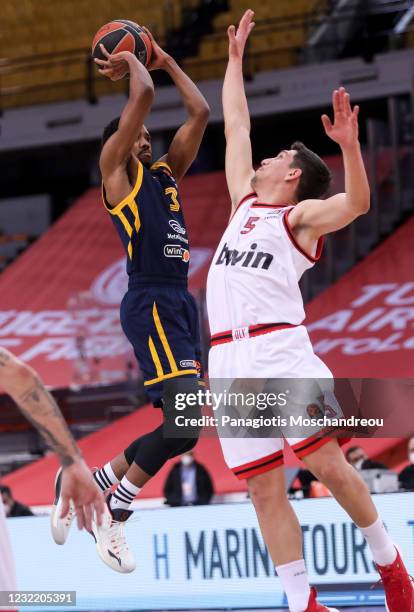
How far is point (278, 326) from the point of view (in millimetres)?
5312

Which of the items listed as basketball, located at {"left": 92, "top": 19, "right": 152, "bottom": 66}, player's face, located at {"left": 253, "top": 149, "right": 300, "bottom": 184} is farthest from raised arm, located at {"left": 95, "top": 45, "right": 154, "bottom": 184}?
player's face, located at {"left": 253, "top": 149, "right": 300, "bottom": 184}

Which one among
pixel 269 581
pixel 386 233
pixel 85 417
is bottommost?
pixel 269 581

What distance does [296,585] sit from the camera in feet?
16.4

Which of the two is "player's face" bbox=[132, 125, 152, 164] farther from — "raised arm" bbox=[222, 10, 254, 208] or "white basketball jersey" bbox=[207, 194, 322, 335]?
"white basketball jersey" bbox=[207, 194, 322, 335]

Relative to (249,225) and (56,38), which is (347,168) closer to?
(249,225)

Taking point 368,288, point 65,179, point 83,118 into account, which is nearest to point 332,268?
point 368,288

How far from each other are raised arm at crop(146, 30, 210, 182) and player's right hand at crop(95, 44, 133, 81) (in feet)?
1.36

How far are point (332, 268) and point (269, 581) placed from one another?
9.24 metres

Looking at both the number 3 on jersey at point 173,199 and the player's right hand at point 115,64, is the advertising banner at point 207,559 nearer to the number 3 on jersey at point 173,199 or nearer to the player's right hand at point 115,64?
the number 3 on jersey at point 173,199

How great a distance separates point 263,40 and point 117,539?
15.0 metres

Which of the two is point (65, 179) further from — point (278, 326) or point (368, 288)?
point (278, 326)

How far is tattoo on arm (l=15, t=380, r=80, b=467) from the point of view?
3.74 meters

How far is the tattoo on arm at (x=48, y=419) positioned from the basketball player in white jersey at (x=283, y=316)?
151 centimetres

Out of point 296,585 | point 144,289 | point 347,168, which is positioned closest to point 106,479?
point 144,289
